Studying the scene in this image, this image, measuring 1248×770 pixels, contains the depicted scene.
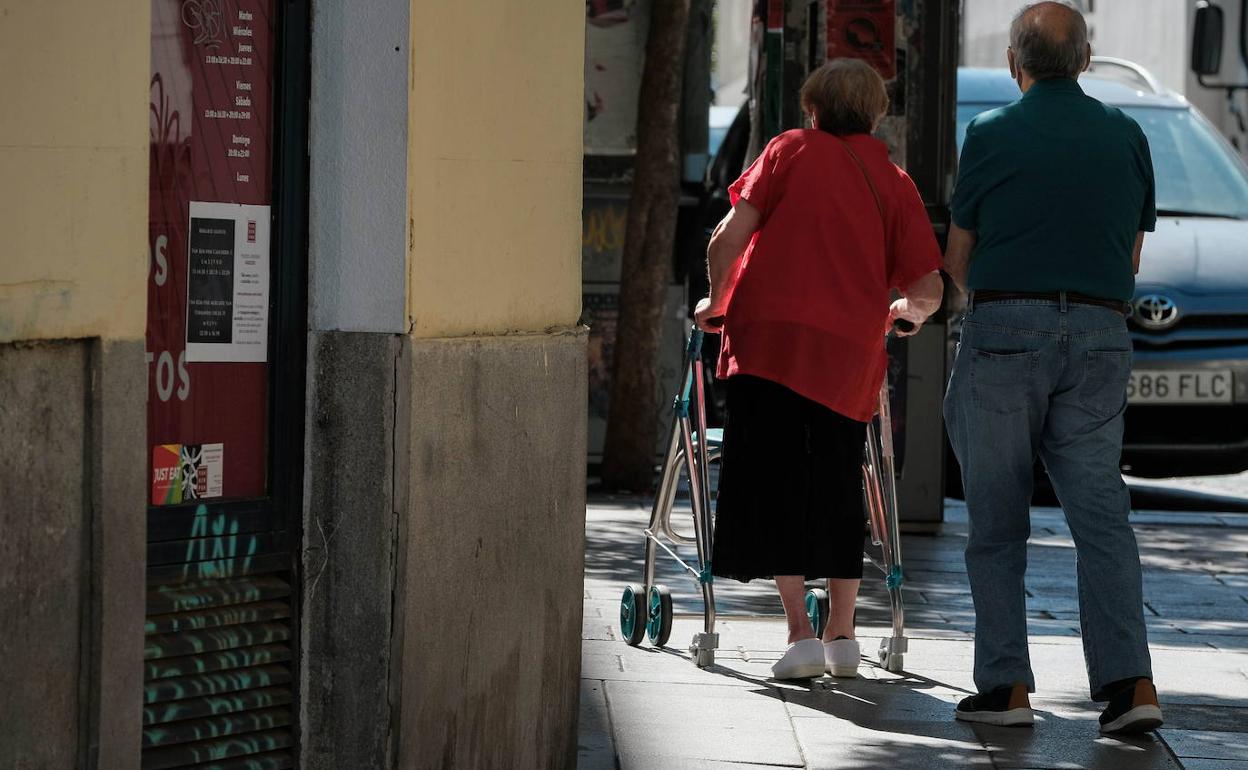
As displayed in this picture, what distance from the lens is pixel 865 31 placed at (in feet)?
31.2

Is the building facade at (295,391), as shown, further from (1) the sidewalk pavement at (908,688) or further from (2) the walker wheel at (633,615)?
(2) the walker wheel at (633,615)

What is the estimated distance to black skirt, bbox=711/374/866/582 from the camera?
621 cm

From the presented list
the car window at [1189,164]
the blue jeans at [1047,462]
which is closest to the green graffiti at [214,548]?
the blue jeans at [1047,462]

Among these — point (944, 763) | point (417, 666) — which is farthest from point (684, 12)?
point (417, 666)

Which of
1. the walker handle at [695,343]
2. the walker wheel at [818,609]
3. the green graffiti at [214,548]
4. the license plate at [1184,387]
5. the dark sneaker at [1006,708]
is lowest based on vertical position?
the dark sneaker at [1006,708]

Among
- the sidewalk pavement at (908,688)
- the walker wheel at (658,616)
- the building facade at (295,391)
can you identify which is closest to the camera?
the building facade at (295,391)

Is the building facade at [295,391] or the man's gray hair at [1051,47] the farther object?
the man's gray hair at [1051,47]

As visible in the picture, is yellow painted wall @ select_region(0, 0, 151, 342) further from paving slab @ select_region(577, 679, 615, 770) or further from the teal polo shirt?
the teal polo shirt

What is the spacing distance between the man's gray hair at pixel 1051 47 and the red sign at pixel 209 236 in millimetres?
2229

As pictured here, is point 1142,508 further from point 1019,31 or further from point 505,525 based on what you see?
point 505,525

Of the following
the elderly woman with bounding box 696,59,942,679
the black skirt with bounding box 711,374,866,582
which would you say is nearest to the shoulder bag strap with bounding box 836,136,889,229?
the elderly woman with bounding box 696,59,942,679

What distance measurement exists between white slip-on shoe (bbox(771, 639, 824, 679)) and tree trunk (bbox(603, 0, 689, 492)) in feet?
17.7

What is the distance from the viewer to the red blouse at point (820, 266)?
20.0ft

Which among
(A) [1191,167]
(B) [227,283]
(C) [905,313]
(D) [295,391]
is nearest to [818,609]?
(C) [905,313]
